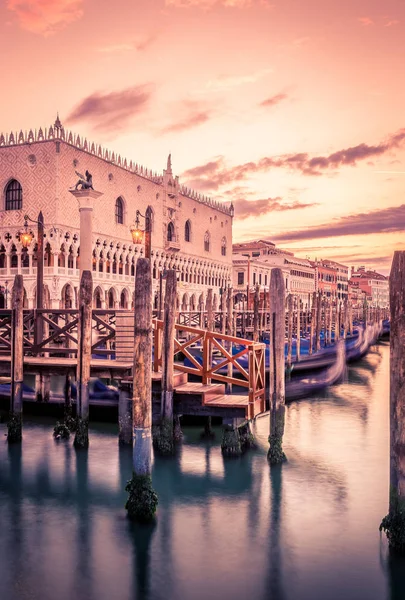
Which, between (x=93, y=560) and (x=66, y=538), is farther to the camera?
(x=66, y=538)

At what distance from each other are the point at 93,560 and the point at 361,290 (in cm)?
9458

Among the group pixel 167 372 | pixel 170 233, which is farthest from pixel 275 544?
pixel 170 233

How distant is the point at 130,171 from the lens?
104 ft

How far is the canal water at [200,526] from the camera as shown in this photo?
14.7 feet

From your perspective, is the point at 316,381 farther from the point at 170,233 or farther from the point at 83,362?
the point at 170,233

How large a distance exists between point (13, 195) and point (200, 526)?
23.5 m

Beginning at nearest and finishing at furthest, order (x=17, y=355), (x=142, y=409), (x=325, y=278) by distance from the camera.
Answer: (x=142, y=409)
(x=17, y=355)
(x=325, y=278)

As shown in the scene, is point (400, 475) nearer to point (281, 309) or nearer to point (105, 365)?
point (281, 309)

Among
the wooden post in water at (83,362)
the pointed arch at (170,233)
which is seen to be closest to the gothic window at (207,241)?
the pointed arch at (170,233)

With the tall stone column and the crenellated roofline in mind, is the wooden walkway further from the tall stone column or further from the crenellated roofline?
the crenellated roofline

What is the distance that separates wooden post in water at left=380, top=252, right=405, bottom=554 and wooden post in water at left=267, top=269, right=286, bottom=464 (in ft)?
7.84

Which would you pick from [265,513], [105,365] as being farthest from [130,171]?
[265,513]

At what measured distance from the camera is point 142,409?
537 cm

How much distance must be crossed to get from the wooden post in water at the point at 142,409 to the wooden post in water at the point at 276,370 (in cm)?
191
